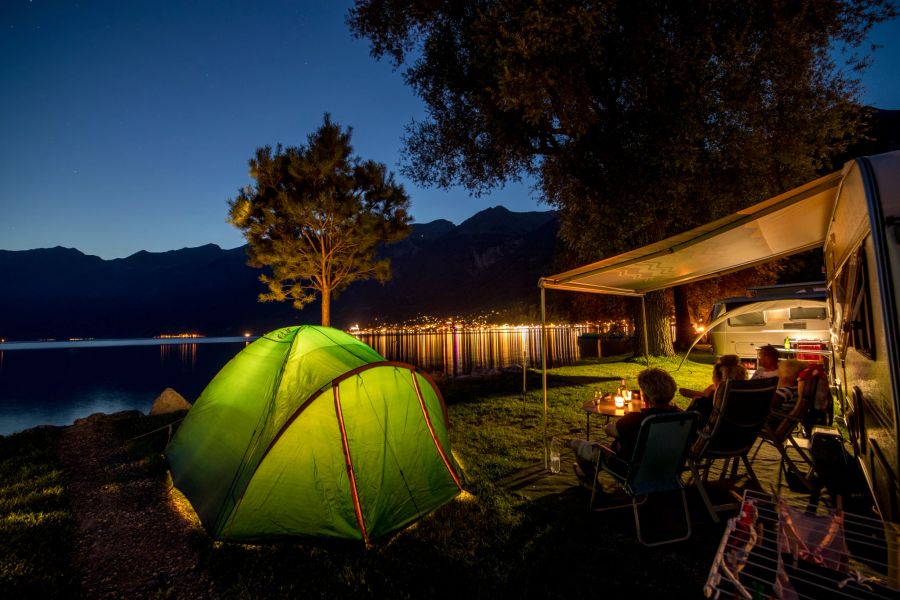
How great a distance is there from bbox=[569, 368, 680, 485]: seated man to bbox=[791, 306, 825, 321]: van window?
1369 cm

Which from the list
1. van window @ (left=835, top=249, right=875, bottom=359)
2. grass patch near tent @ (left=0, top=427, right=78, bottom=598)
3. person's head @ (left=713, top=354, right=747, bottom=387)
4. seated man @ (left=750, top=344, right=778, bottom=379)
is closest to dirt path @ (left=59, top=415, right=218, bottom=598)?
grass patch near tent @ (left=0, top=427, right=78, bottom=598)

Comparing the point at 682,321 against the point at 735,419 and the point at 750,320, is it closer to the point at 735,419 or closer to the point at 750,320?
the point at 750,320

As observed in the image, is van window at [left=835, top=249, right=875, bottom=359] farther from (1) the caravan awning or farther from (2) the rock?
(2) the rock

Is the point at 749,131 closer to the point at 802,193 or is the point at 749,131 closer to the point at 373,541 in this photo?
the point at 802,193

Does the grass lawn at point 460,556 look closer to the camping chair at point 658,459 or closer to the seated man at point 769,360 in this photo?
the camping chair at point 658,459

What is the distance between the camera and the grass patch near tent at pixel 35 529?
3.52 m

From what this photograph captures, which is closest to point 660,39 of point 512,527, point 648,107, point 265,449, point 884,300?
point 648,107

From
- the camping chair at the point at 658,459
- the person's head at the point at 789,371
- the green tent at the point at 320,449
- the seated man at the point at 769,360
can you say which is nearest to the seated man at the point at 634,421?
the camping chair at the point at 658,459

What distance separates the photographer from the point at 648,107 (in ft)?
37.1

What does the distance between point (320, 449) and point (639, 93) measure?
12414 mm

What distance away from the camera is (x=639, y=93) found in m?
11.6

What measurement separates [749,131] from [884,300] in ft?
38.3

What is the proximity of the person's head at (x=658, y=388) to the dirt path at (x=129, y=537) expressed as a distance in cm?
457

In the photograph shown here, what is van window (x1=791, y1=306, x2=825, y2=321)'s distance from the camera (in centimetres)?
1393
